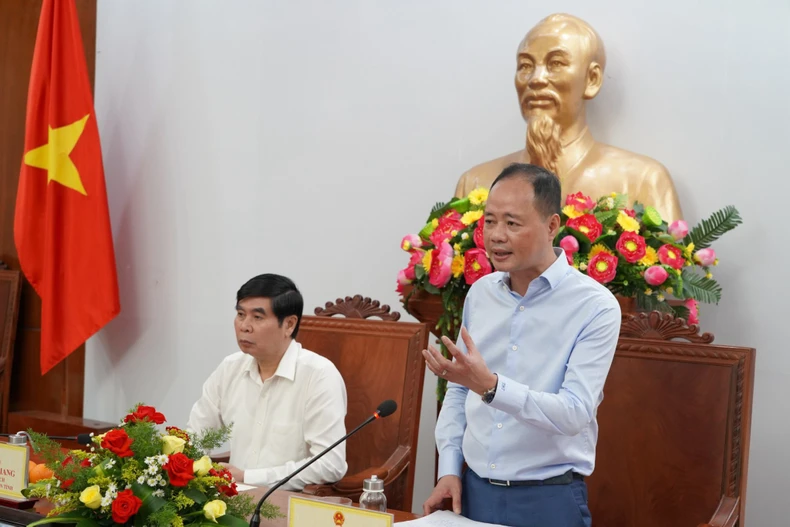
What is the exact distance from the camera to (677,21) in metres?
3.10

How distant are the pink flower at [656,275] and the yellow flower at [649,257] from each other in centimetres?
3

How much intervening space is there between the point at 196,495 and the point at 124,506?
123mm

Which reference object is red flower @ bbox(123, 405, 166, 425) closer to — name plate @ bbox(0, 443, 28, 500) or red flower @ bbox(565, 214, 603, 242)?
name plate @ bbox(0, 443, 28, 500)

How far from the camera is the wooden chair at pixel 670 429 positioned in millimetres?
2102

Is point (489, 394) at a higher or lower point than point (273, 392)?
higher

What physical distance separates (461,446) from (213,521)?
64 centimetres

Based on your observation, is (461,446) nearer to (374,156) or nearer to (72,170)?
(374,156)

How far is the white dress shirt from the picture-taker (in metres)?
2.38

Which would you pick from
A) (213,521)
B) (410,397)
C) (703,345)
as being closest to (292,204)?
(410,397)

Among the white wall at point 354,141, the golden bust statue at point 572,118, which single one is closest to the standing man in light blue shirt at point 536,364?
the golden bust statue at point 572,118

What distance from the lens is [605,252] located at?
7.95ft

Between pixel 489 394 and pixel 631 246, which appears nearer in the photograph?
pixel 489 394

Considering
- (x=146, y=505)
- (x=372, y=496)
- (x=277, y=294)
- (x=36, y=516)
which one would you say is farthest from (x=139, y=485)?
(x=277, y=294)

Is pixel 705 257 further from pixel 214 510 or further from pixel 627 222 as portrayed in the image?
pixel 214 510
